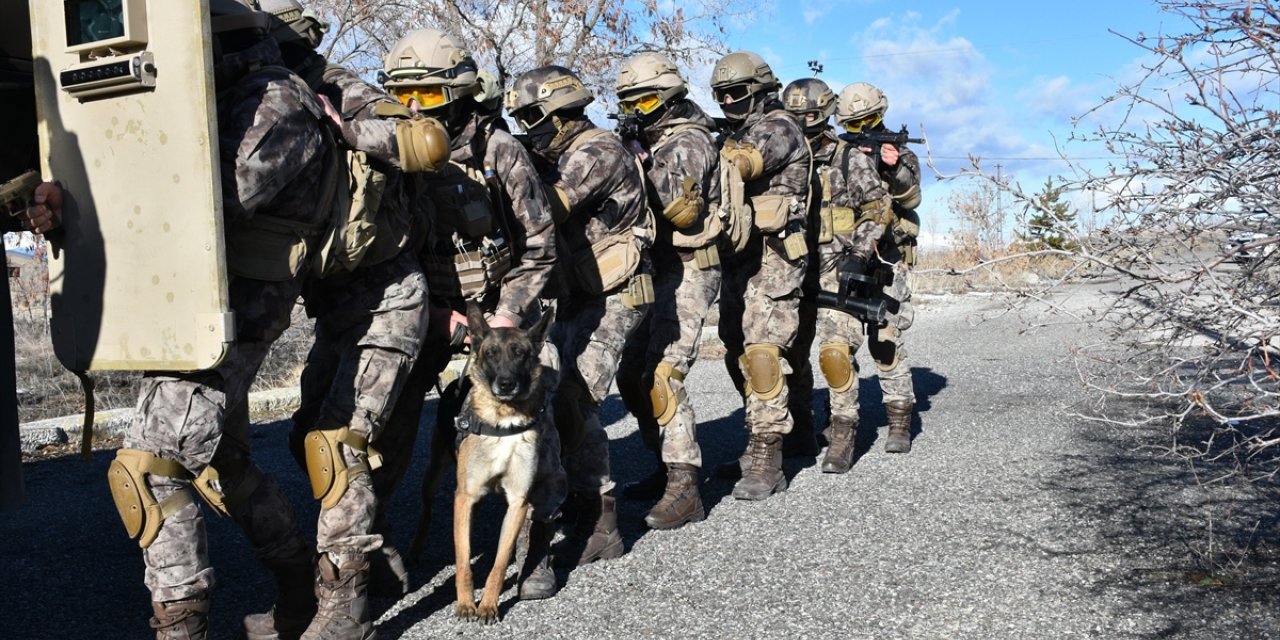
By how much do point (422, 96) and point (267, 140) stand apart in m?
1.26

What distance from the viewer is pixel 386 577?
193 inches

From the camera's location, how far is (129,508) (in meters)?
3.59

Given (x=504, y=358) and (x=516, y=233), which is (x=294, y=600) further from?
(x=516, y=233)

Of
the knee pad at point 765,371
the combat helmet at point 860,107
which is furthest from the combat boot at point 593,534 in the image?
the combat helmet at point 860,107

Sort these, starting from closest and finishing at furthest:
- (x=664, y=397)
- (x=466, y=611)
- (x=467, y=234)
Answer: (x=466, y=611) → (x=467, y=234) → (x=664, y=397)

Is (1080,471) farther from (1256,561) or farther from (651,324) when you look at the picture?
(651,324)

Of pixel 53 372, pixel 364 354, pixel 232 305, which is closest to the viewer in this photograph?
pixel 232 305

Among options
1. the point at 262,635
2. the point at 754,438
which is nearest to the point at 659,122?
the point at 754,438

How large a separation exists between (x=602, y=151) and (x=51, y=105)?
2537 mm

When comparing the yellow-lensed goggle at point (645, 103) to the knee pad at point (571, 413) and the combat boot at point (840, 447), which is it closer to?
the knee pad at point (571, 413)

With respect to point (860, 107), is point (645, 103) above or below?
below

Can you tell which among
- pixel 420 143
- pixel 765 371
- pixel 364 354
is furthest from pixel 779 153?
pixel 364 354

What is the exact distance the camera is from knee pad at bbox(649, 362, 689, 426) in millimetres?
6180

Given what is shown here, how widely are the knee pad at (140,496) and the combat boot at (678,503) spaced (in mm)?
2846
